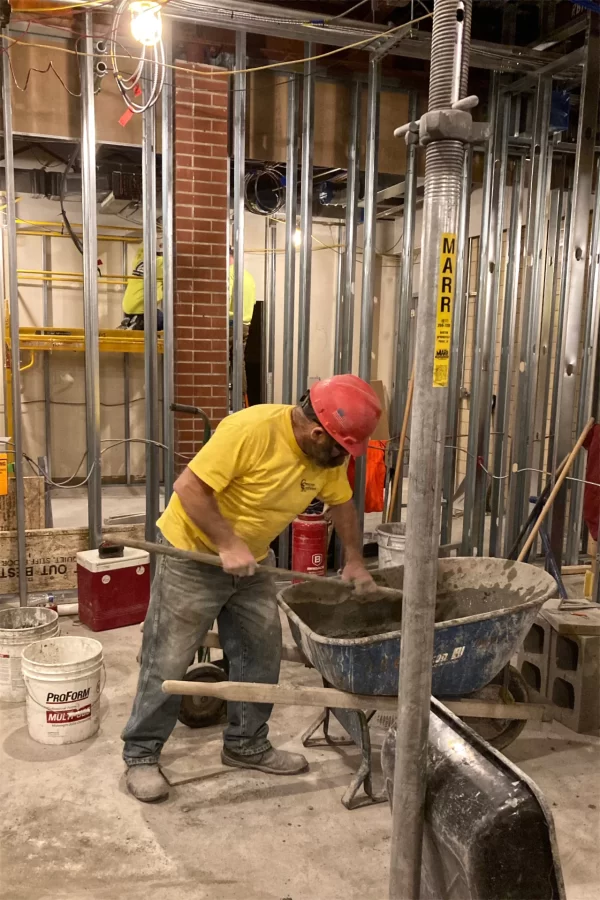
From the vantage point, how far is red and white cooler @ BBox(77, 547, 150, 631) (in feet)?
14.0

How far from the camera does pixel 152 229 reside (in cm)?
454

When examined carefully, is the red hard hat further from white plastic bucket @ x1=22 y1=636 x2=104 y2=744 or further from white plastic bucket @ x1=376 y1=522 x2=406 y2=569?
white plastic bucket @ x1=376 y1=522 x2=406 y2=569

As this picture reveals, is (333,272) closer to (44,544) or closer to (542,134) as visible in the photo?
A: (542,134)

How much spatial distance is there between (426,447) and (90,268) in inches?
142

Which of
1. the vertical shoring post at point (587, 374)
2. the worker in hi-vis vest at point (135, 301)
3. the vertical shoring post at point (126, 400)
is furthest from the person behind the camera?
the vertical shoring post at point (126, 400)

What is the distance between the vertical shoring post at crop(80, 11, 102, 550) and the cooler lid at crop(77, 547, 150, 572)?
0.30 m

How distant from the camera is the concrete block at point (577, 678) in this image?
3.19m

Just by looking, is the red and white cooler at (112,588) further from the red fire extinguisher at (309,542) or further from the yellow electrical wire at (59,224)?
the yellow electrical wire at (59,224)

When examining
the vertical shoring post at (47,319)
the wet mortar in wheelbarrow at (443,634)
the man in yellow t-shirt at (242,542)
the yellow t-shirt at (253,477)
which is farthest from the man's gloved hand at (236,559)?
the vertical shoring post at (47,319)

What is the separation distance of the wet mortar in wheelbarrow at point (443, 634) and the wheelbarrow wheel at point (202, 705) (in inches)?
17.0

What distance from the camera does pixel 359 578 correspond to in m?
2.73

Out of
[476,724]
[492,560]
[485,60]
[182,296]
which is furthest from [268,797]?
[485,60]

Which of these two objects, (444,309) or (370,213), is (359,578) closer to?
(444,309)

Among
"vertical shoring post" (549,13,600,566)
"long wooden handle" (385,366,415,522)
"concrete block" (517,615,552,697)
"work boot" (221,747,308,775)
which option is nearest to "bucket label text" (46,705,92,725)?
"work boot" (221,747,308,775)
